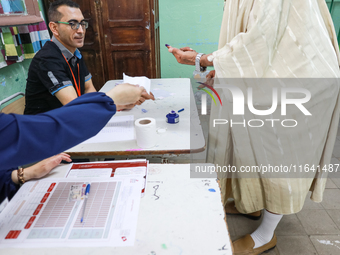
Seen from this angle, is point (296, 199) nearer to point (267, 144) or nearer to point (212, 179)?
point (267, 144)

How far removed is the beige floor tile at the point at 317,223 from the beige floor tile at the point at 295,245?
4.1 inches

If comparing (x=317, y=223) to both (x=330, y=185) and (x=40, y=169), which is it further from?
(x=40, y=169)

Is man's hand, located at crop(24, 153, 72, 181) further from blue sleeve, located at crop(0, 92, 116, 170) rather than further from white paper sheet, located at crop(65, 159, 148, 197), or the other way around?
blue sleeve, located at crop(0, 92, 116, 170)

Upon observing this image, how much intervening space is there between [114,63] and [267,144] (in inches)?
116

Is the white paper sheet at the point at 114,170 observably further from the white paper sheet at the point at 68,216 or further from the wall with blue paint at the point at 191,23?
the wall with blue paint at the point at 191,23

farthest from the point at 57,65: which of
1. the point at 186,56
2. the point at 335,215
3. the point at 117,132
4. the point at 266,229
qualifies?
the point at 335,215

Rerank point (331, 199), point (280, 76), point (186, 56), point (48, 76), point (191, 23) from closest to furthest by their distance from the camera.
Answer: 1. point (280, 76)
2. point (186, 56)
3. point (48, 76)
4. point (331, 199)
5. point (191, 23)

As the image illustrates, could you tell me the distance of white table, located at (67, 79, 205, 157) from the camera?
122 cm

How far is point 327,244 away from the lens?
5.52ft

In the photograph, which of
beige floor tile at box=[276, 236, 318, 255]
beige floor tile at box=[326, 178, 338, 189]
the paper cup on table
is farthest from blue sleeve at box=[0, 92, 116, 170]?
beige floor tile at box=[326, 178, 338, 189]

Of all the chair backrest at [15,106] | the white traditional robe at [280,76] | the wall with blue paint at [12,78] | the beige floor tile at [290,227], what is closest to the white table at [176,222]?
the white traditional robe at [280,76]

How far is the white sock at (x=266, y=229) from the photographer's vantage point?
4.87ft

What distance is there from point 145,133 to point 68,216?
0.52 metres

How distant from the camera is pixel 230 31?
4.27ft
